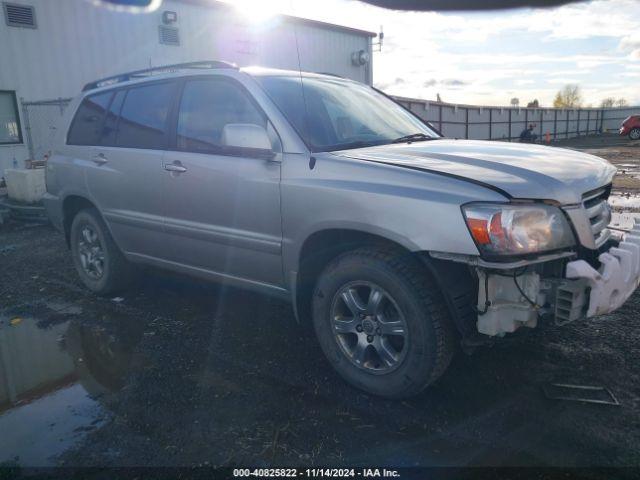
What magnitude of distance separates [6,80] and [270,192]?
1205 cm

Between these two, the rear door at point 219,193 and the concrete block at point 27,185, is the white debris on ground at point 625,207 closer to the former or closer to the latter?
the rear door at point 219,193

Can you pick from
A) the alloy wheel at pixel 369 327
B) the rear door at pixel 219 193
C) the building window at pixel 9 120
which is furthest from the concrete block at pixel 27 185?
the alloy wheel at pixel 369 327

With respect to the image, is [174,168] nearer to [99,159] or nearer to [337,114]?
[99,159]

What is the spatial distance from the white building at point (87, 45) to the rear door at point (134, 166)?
682 centimetres

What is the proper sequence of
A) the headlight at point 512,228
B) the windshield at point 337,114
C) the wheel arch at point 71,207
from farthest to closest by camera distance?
→ the wheel arch at point 71,207 < the windshield at point 337,114 < the headlight at point 512,228

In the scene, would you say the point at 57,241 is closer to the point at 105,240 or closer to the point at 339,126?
the point at 105,240

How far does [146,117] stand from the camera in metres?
4.28

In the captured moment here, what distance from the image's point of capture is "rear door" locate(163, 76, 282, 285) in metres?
3.38

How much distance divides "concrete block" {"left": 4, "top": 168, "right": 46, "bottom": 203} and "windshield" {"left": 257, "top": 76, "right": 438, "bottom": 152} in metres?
7.22

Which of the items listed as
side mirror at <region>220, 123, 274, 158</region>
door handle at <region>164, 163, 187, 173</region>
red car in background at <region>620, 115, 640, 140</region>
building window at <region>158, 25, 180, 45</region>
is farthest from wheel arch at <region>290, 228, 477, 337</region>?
red car in background at <region>620, 115, 640, 140</region>

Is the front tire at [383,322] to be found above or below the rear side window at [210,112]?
below

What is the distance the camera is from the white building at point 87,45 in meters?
12.6

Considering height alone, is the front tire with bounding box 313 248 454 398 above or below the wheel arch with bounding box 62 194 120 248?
below

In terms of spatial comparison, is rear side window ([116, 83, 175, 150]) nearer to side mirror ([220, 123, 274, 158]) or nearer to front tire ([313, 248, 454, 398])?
side mirror ([220, 123, 274, 158])
